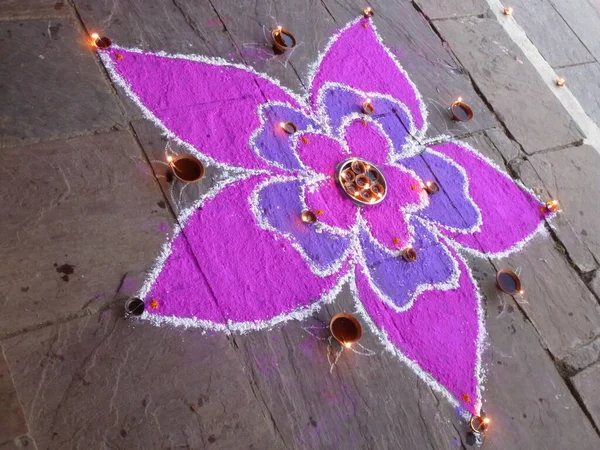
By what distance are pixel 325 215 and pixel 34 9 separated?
2121mm


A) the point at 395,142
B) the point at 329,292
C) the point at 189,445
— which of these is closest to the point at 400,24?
the point at 395,142

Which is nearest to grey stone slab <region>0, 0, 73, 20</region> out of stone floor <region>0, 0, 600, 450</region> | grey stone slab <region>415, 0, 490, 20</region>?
stone floor <region>0, 0, 600, 450</region>

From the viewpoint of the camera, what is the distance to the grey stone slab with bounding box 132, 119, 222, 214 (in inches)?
106

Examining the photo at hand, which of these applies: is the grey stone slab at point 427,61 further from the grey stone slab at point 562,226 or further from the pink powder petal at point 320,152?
the pink powder petal at point 320,152

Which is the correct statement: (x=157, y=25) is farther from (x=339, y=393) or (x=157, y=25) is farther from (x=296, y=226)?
(x=339, y=393)

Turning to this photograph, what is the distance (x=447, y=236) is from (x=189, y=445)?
2000 millimetres

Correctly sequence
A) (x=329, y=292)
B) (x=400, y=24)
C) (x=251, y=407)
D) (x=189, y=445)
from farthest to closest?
(x=400, y=24), (x=329, y=292), (x=251, y=407), (x=189, y=445)

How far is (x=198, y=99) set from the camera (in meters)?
3.04

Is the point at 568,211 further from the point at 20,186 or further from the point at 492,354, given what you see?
the point at 20,186

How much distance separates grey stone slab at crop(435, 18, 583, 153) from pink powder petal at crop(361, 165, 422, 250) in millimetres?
1256

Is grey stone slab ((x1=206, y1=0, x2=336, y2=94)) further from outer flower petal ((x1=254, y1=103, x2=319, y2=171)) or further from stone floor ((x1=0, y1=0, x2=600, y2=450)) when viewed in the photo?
outer flower petal ((x1=254, y1=103, x2=319, y2=171))

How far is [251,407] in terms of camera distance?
7.72 ft

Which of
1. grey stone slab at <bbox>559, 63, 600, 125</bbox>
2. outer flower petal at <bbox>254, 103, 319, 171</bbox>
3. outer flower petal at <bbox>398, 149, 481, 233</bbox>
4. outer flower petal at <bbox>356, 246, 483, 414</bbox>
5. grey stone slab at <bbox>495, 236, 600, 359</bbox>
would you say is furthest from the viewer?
grey stone slab at <bbox>559, 63, 600, 125</bbox>

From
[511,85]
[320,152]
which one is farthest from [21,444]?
[511,85]
